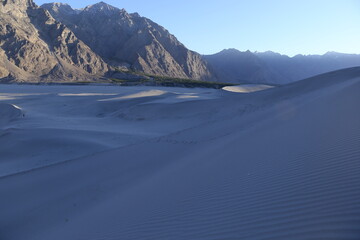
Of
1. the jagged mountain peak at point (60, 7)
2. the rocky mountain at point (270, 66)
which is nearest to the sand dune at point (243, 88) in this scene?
the rocky mountain at point (270, 66)

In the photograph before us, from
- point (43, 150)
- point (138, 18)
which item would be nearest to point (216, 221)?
point (43, 150)

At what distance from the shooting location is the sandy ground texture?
142 inches

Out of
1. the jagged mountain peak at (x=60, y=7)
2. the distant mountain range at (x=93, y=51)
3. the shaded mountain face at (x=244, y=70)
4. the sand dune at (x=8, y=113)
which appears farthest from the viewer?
the jagged mountain peak at (x=60, y=7)

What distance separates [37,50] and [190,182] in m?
72.6

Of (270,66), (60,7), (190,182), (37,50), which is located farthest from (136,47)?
(190,182)

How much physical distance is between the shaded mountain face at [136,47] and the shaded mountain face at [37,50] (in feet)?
50.6

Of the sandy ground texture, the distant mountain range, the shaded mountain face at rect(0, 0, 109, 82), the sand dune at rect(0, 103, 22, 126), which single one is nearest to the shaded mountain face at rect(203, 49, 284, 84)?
the distant mountain range

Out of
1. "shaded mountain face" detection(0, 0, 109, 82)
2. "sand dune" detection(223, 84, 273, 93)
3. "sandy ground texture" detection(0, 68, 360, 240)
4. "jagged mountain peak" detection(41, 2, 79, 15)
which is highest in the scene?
"jagged mountain peak" detection(41, 2, 79, 15)

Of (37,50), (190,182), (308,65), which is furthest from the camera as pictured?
(308,65)

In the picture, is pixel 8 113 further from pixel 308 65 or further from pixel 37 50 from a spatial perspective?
pixel 308 65

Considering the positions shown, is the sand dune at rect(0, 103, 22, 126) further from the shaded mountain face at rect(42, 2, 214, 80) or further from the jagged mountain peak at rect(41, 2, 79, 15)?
the jagged mountain peak at rect(41, 2, 79, 15)

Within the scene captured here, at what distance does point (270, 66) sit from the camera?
16050 cm

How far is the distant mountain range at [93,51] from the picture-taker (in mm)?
67750

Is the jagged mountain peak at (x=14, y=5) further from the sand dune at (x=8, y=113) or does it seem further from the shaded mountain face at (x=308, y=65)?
the shaded mountain face at (x=308, y=65)
